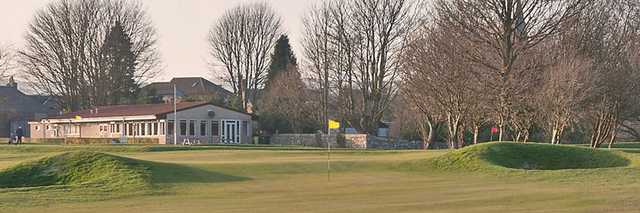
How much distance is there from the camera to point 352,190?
71.9 ft

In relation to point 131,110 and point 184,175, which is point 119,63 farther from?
point 184,175

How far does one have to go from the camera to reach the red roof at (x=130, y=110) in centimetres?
6538

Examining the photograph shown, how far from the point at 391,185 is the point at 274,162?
783 centimetres

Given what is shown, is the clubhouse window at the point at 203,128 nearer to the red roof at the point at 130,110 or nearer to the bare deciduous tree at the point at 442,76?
the red roof at the point at 130,110

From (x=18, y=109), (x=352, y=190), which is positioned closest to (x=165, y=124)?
(x=352, y=190)

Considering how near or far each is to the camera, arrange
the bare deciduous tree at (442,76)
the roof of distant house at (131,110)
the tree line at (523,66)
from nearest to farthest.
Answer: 1. the tree line at (523,66)
2. the bare deciduous tree at (442,76)
3. the roof of distant house at (131,110)

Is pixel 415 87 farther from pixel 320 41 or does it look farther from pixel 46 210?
pixel 46 210

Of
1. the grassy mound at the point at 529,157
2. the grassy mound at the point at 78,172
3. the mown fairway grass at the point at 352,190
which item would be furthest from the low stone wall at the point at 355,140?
the grassy mound at the point at 78,172

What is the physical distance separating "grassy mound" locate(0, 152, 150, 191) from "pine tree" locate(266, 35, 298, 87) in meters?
55.6

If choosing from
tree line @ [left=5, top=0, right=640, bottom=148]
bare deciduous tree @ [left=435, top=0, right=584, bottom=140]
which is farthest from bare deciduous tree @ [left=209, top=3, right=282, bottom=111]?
bare deciduous tree @ [left=435, top=0, right=584, bottom=140]

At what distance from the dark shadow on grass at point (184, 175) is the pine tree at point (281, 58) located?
5598 cm

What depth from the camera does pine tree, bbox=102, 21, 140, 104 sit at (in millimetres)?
76312

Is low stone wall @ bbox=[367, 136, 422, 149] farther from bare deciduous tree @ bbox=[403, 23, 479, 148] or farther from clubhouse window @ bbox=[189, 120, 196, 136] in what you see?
clubhouse window @ bbox=[189, 120, 196, 136]

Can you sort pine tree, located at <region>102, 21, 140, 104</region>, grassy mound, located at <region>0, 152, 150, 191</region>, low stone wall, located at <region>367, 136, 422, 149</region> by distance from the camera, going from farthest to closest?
1. pine tree, located at <region>102, 21, 140, 104</region>
2. low stone wall, located at <region>367, 136, 422, 149</region>
3. grassy mound, located at <region>0, 152, 150, 191</region>
